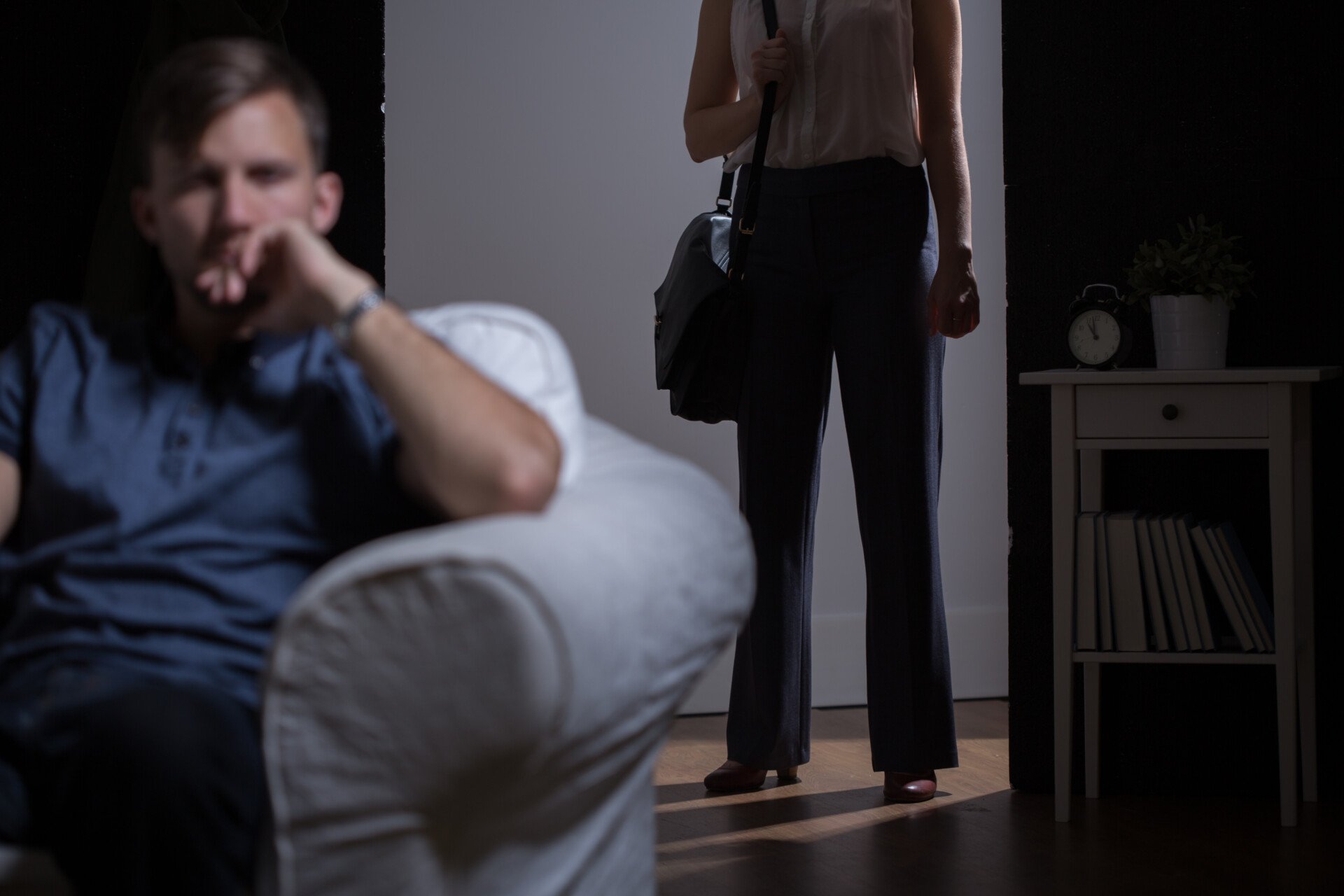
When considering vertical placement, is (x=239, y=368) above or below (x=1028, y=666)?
above

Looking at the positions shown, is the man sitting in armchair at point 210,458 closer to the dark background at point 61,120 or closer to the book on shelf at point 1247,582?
the dark background at point 61,120

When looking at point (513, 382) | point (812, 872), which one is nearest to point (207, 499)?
point (513, 382)

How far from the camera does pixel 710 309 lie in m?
2.25

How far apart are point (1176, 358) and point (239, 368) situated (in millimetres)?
1702

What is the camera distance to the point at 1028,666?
2.43 metres

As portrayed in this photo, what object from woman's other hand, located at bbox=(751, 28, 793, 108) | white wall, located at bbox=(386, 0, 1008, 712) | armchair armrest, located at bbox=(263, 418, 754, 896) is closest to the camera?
armchair armrest, located at bbox=(263, 418, 754, 896)

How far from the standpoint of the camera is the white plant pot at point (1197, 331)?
2.24m

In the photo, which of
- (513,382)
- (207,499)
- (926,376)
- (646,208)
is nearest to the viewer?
(207,499)

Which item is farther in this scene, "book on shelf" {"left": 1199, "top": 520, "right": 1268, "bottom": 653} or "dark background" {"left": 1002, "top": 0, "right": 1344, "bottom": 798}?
"dark background" {"left": 1002, "top": 0, "right": 1344, "bottom": 798}

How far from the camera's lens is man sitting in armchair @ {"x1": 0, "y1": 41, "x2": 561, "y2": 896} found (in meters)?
0.92

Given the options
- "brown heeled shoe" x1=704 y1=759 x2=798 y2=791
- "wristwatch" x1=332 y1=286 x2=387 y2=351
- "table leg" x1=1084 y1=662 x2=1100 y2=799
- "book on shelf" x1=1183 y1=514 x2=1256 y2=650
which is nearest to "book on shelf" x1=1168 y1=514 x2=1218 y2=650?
"book on shelf" x1=1183 y1=514 x2=1256 y2=650

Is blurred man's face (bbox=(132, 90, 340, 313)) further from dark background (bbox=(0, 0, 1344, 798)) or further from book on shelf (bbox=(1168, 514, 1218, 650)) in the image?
book on shelf (bbox=(1168, 514, 1218, 650))

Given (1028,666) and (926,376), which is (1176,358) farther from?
(1028,666)

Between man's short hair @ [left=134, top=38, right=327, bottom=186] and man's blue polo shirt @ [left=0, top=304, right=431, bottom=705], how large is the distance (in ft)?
0.58
